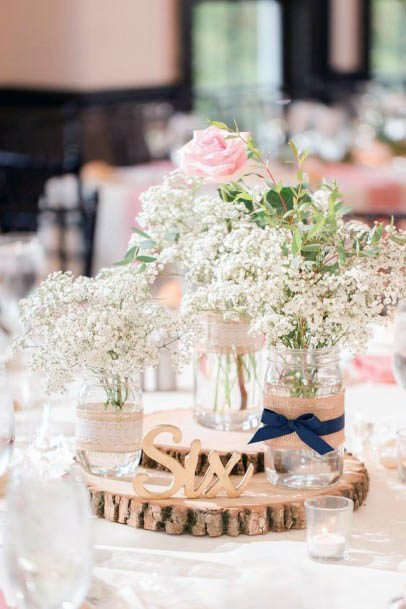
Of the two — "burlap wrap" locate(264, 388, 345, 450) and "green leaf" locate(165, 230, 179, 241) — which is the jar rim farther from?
"green leaf" locate(165, 230, 179, 241)

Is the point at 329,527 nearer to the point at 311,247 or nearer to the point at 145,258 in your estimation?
the point at 311,247

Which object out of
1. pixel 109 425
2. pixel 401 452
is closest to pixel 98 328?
pixel 109 425

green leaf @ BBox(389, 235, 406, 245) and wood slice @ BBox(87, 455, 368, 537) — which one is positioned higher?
green leaf @ BBox(389, 235, 406, 245)

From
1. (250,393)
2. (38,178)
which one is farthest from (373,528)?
(38,178)

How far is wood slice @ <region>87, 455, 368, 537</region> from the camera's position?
55.6 inches

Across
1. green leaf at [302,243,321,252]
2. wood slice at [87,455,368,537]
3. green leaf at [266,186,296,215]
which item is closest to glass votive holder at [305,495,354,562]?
wood slice at [87,455,368,537]

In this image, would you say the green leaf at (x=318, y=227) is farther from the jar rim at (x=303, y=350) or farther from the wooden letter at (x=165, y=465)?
the wooden letter at (x=165, y=465)

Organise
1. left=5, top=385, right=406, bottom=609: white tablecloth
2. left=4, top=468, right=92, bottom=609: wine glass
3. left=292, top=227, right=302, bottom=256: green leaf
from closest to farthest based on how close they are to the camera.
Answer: left=4, top=468, right=92, bottom=609: wine glass → left=5, top=385, right=406, bottom=609: white tablecloth → left=292, top=227, right=302, bottom=256: green leaf

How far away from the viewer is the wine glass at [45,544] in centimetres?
103

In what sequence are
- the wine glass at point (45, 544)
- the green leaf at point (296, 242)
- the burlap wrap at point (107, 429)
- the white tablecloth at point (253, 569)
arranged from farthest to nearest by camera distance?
the burlap wrap at point (107, 429), the green leaf at point (296, 242), the white tablecloth at point (253, 569), the wine glass at point (45, 544)

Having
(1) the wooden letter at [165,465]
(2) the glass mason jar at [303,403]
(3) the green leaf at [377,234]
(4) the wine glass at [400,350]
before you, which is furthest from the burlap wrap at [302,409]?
(4) the wine glass at [400,350]

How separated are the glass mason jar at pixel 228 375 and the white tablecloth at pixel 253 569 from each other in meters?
0.27

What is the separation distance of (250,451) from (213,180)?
15.6 inches

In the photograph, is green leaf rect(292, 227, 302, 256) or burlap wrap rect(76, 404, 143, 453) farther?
burlap wrap rect(76, 404, 143, 453)
